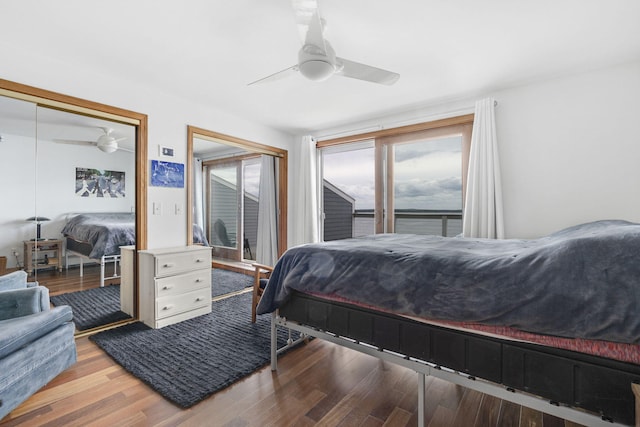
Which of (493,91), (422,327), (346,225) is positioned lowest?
(422,327)

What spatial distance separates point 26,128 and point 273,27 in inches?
90.1

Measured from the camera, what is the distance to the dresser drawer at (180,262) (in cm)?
285

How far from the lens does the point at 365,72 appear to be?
212 centimetres

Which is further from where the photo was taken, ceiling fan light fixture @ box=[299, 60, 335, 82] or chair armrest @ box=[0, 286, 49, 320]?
chair armrest @ box=[0, 286, 49, 320]

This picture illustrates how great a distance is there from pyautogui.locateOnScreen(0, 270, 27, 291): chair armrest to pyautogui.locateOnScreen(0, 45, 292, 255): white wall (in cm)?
99

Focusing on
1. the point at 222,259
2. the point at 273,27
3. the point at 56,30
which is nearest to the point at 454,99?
the point at 273,27

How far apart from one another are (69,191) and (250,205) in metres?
2.76

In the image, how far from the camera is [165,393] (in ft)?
5.95

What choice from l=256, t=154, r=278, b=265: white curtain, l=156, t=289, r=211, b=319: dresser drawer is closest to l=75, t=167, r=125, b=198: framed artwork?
l=156, t=289, r=211, b=319: dresser drawer

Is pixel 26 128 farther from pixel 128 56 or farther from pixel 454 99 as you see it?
pixel 454 99

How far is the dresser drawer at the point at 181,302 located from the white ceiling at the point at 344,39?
219cm

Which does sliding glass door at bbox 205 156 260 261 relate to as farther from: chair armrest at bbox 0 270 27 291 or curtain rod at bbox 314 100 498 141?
chair armrest at bbox 0 270 27 291

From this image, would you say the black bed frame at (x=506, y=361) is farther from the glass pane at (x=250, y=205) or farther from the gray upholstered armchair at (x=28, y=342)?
the glass pane at (x=250, y=205)

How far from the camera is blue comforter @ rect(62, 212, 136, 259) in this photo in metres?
2.97
